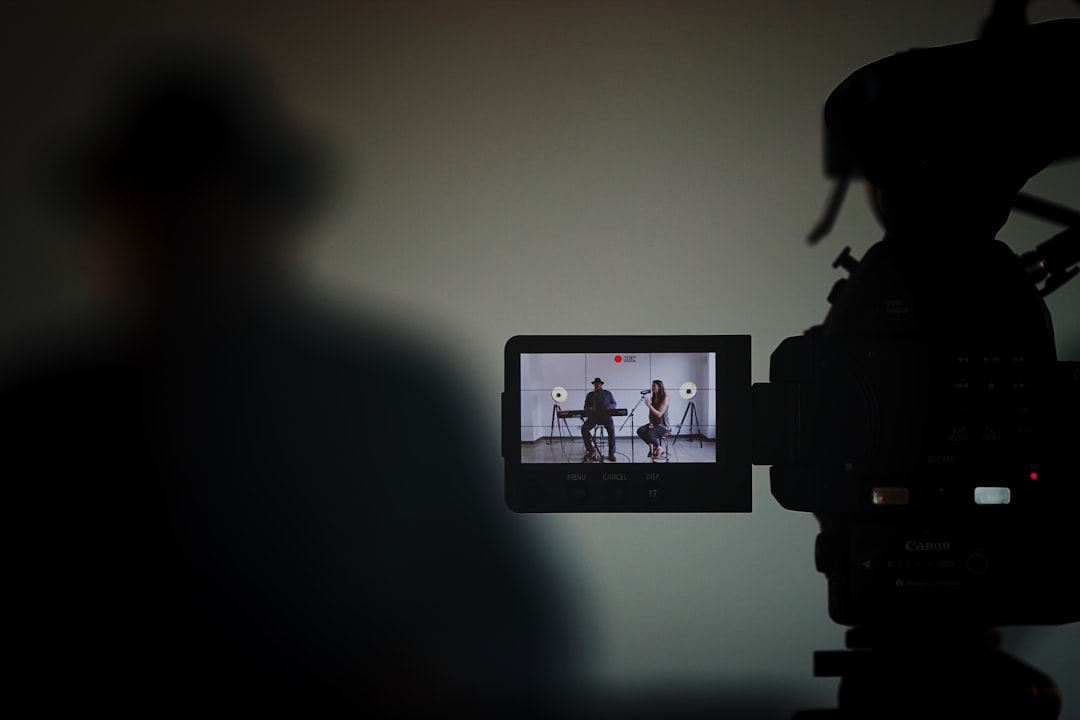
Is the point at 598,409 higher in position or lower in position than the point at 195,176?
lower

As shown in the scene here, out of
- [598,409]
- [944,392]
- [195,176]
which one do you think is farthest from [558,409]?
[195,176]

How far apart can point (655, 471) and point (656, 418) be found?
0.08 metres

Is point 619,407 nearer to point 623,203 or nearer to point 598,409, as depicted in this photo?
point 598,409

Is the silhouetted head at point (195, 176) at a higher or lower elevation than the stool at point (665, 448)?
higher

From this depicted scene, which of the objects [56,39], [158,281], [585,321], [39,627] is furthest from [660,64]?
[39,627]

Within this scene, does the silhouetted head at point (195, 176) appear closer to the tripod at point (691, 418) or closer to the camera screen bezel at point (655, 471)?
the camera screen bezel at point (655, 471)

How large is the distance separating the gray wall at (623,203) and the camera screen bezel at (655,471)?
381mm

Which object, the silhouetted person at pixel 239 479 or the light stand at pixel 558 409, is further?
the silhouetted person at pixel 239 479

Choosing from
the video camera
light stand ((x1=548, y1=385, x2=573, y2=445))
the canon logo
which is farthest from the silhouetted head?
the canon logo

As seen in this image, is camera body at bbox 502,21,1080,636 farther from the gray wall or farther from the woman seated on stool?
the gray wall

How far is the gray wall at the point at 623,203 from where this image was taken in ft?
3.66

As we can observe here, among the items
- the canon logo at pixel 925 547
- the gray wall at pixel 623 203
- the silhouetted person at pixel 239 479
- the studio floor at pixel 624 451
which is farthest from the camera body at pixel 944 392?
the silhouetted person at pixel 239 479

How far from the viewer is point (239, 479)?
3.70ft

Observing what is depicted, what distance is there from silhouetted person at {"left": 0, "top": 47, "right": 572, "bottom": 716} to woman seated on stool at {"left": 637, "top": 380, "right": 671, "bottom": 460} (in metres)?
0.42
